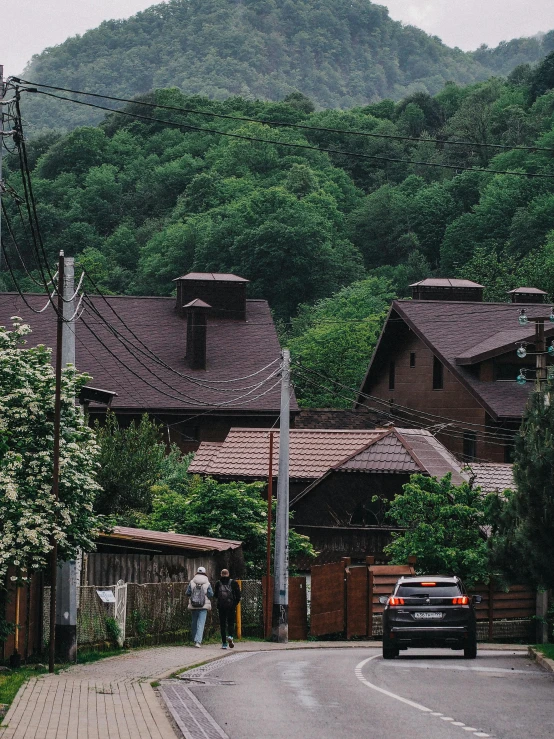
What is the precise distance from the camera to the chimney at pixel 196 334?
55.4 meters

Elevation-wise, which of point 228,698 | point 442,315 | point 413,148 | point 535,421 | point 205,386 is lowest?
point 228,698

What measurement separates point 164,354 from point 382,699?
39.7 meters

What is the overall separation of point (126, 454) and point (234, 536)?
4.76 m

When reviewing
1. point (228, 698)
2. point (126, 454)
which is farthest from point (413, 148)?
point (228, 698)

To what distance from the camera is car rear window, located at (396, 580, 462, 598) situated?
23828mm

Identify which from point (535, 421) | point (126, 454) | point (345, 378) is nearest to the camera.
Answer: point (535, 421)

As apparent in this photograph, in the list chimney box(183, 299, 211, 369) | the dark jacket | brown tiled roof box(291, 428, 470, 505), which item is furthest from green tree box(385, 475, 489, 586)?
chimney box(183, 299, 211, 369)

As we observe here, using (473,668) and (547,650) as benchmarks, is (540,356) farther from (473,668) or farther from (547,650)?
(473,668)

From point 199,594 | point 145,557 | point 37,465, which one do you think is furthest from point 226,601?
point 37,465

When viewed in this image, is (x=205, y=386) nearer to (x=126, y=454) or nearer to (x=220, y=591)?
(x=126, y=454)

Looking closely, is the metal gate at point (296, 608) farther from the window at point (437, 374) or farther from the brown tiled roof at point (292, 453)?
the window at point (437, 374)

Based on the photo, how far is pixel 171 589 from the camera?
27984 millimetres

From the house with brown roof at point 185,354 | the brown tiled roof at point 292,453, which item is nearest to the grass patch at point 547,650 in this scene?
the brown tiled roof at point 292,453

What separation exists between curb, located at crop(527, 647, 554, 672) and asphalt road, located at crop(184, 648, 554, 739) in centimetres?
18
